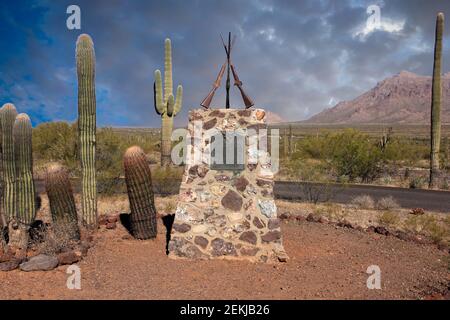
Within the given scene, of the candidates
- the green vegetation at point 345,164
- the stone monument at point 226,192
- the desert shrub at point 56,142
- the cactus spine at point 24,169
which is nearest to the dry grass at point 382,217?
the stone monument at point 226,192

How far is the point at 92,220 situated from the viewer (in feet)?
34.2

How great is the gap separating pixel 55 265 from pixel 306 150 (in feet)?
64.4

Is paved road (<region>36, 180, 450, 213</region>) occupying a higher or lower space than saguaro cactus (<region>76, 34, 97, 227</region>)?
lower

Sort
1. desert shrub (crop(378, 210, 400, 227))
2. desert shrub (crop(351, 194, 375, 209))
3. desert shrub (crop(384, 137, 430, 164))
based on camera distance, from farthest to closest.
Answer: desert shrub (crop(384, 137, 430, 164)) < desert shrub (crop(351, 194, 375, 209)) < desert shrub (crop(378, 210, 400, 227))

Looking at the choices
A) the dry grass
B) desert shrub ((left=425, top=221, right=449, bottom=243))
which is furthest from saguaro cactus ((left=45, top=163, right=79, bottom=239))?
desert shrub ((left=425, top=221, right=449, bottom=243))

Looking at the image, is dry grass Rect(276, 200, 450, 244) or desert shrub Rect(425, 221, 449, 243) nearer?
desert shrub Rect(425, 221, 449, 243)

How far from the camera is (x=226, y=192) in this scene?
27.7 feet

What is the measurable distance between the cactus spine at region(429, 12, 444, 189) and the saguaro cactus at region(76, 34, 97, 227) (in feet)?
49.3

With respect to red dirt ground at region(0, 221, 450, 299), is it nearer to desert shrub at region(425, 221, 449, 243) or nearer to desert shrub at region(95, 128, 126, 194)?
desert shrub at region(425, 221, 449, 243)

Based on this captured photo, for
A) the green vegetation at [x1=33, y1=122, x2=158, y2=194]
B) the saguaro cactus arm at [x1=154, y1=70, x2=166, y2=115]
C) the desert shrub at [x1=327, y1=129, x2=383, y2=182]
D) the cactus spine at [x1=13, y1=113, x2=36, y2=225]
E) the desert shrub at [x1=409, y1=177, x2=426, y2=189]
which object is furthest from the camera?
the saguaro cactus arm at [x1=154, y1=70, x2=166, y2=115]

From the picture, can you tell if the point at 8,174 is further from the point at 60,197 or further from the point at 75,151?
Result: the point at 75,151

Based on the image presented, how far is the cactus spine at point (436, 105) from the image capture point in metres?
19.3

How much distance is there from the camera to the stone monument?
27.1 feet
